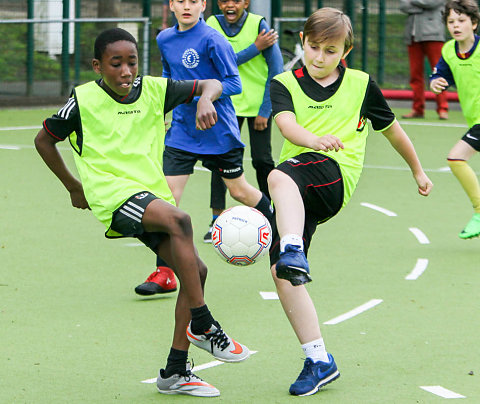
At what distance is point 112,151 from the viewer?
5258 mm

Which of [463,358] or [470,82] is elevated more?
[470,82]

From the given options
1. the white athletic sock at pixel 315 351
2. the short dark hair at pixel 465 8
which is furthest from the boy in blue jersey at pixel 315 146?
the short dark hair at pixel 465 8

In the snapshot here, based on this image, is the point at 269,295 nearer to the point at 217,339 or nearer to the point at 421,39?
the point at 217,339

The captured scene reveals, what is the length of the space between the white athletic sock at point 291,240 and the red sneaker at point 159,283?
2.25 m

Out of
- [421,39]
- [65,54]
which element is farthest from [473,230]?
[65,54]

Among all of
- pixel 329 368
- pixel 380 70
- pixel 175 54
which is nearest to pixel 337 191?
pixel 329 368

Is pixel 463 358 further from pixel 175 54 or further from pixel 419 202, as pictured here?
pixel 419 202

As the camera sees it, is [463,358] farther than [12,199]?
No

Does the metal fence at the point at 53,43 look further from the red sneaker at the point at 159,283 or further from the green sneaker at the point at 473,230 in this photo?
the red sneaker at the point at 159,283

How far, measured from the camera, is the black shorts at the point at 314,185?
5188 millimetres

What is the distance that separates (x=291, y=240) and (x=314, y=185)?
40 centimetres

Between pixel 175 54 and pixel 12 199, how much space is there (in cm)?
346

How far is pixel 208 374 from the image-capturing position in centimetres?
546

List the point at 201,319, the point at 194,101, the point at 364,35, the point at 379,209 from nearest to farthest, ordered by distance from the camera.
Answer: the point at 201,319
the point at 194,101
the point at 379,209
the point at 364,35
